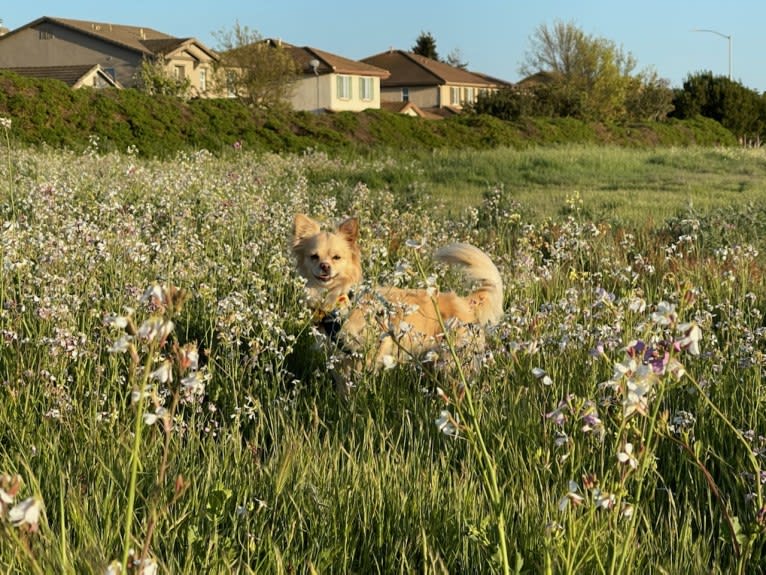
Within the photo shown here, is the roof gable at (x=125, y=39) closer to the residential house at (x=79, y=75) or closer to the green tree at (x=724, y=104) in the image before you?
the residential house at (x=79, y=75)

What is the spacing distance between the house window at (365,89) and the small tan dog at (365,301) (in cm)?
6688

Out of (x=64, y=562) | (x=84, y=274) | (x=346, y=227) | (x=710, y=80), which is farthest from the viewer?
(x=710, y=80)

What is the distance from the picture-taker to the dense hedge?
20.8 metres

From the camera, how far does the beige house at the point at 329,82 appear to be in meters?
67.4

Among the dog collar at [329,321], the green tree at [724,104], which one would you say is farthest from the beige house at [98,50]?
the dog collar at [329,321]

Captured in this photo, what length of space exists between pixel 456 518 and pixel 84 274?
334 centimetres

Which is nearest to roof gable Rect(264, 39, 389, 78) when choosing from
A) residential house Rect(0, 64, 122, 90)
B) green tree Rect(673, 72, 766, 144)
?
residential house Rect(0, 64, 122, 90)

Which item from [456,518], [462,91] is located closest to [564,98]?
[462,91]

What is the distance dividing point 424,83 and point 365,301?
75291 millimetres

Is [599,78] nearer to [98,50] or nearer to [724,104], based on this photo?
[724,104]

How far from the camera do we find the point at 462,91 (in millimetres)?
79750

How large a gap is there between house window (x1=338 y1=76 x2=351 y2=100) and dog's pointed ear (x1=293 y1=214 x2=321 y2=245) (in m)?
63.8

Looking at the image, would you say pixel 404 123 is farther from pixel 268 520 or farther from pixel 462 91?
pixel 462 91

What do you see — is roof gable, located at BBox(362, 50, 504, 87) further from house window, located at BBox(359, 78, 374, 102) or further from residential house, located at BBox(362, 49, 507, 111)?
house window, located at BBox(359, 78, 374, 102)
